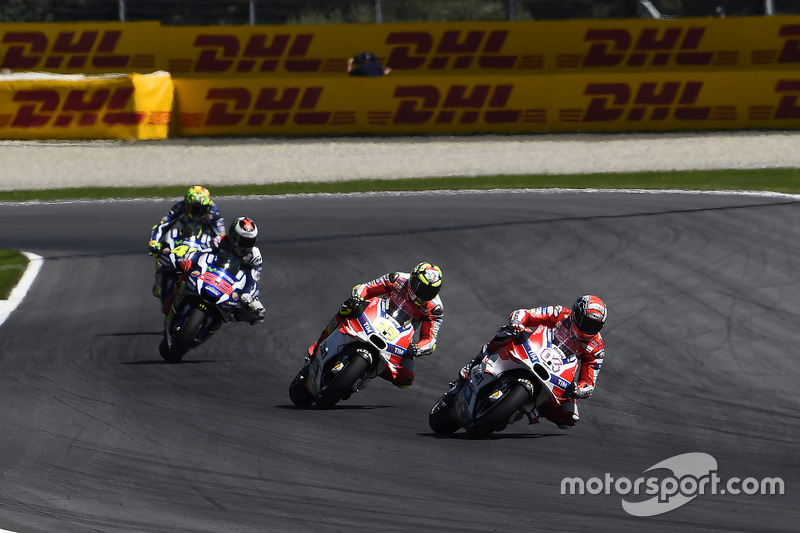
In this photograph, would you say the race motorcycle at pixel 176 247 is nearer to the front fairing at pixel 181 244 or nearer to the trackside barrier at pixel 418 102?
the front fairing at pixel 181 244

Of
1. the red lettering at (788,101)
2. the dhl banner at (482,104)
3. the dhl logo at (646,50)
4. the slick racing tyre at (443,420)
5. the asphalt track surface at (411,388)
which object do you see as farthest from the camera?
the dhl logo at (646,50)

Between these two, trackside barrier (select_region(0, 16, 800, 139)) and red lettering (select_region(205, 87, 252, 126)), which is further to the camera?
red lettering (select_region(205, 87, 252, 126))

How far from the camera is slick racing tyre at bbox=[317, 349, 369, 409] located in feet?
36.9

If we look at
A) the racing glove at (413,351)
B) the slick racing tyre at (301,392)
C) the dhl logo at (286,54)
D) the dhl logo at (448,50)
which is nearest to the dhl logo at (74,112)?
the dhl logo at (286,54)

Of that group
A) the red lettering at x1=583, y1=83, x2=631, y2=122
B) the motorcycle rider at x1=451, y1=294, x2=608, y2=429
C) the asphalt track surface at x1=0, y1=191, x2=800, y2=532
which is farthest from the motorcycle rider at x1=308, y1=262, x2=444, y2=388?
the red lettering at x1=583, y1=83, x2=631, y2=122

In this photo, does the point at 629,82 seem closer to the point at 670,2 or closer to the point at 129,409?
the point at 670,2

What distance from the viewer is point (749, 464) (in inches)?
382

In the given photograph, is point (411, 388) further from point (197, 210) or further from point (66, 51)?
point (66, 51)

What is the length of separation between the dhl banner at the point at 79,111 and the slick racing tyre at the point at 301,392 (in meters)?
21.6

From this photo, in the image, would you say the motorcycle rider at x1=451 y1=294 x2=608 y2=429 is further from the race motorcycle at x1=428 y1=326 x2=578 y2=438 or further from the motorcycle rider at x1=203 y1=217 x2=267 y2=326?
the motorcycle rider at x1=203 y1=217 x2=267 y2=326

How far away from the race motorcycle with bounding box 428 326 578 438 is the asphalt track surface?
0.22 metres

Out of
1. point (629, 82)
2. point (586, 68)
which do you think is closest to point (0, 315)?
point (629, 82)

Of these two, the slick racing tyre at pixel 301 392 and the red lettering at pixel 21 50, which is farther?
the red lettering at pixel 21 50

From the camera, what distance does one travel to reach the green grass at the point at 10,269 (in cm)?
1784
